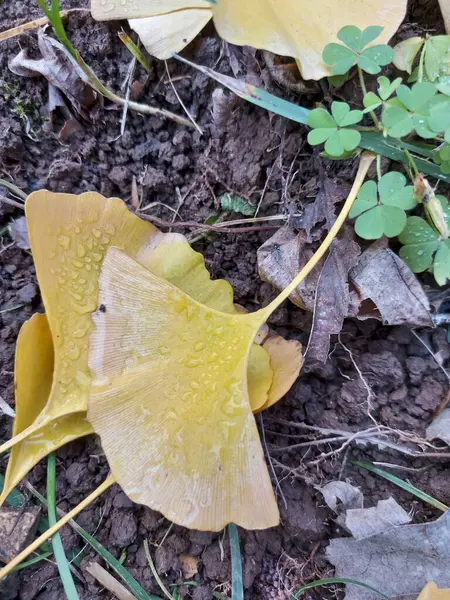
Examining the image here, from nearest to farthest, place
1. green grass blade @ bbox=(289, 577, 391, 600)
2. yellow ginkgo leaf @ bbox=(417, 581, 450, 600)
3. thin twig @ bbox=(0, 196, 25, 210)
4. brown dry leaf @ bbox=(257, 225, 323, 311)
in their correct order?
yellow ginkgo leaf @ bbox=(417, 581, 450, 600) → green grass blade @ bbox=(289, 577, 391, 600) → brown dry leaf @ bbox=(257, 225, 323, 311) → thin twig @ bbox=(0, 196, 25, 210)

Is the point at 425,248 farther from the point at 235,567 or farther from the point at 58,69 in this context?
the point at 58,69

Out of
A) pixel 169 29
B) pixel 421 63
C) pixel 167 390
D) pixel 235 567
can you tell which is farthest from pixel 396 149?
pixel 235 567

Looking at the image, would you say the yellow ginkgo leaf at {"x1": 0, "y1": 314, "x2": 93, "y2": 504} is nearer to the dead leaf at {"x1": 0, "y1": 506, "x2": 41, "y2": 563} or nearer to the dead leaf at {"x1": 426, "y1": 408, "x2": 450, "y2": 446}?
the dead leaf at {"x1": 0, "y1": 506, "x2": 41, "y2": 563}

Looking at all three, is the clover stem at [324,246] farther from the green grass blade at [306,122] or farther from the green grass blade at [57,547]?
the green grass blade at [57,547]

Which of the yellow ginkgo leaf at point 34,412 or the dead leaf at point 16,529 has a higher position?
the yellow ginkgo leaf at point 34,412

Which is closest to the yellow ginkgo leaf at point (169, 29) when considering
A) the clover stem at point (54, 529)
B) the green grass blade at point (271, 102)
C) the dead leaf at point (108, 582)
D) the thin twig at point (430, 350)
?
the green grass blade at point (271, 102)

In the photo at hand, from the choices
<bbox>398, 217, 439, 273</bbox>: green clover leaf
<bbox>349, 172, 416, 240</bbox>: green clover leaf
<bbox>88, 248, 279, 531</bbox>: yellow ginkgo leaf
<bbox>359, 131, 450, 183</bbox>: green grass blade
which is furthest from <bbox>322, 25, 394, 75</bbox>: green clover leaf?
<bbox>88, 248, 279, 531</bbox>: yellow ginkgo leaf

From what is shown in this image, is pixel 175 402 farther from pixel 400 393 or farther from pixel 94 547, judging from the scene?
pixel 400 393
